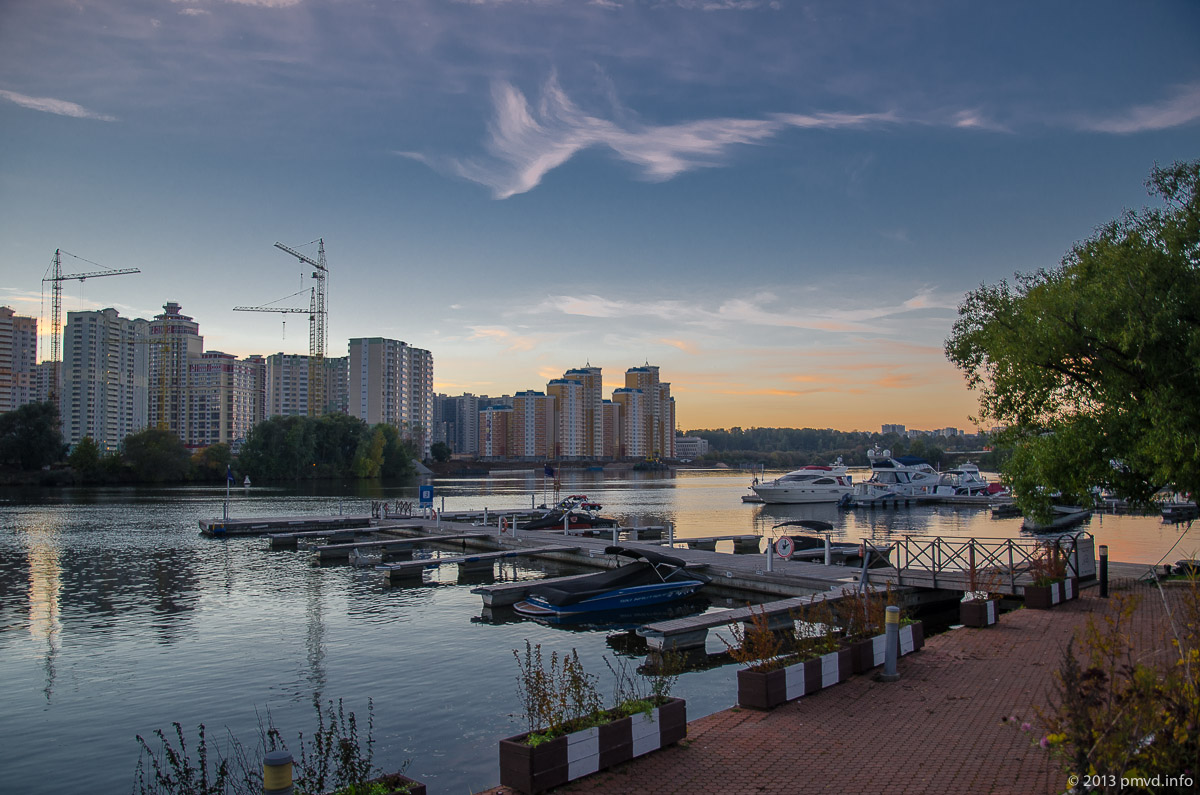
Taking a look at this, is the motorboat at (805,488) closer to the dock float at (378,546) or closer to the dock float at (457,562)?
the dock float at (378,546)

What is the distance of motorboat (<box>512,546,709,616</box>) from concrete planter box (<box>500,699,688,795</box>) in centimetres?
1278

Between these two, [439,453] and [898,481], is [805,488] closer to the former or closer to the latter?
[898,481]

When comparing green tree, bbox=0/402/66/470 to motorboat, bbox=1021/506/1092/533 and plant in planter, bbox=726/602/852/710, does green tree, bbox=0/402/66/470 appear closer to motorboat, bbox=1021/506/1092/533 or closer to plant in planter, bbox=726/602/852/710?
motorboat, bbox=1021/506/1092/533

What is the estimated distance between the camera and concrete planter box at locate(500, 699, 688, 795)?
719cm

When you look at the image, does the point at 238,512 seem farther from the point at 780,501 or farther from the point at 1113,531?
the point at 1113,531

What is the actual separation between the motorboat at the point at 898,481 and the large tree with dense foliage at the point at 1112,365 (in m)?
48.7

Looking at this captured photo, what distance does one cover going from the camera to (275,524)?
45.7 meters

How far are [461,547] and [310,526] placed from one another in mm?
12806

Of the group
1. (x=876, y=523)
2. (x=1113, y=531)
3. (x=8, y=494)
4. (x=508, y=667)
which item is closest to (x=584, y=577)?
(x=508, y=667)

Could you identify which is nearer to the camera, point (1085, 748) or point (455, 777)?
point (1085, 748)

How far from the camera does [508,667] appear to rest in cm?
1614

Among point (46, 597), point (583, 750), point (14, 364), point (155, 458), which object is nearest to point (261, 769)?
point (583, 750)

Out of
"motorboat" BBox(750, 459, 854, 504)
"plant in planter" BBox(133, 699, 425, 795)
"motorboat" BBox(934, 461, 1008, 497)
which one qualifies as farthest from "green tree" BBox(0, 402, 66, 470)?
"plant in planter" BBox(133, 699, 425, 795)

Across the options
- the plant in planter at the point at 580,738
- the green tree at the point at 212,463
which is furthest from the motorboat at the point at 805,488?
the green tree at the point at 212,463
